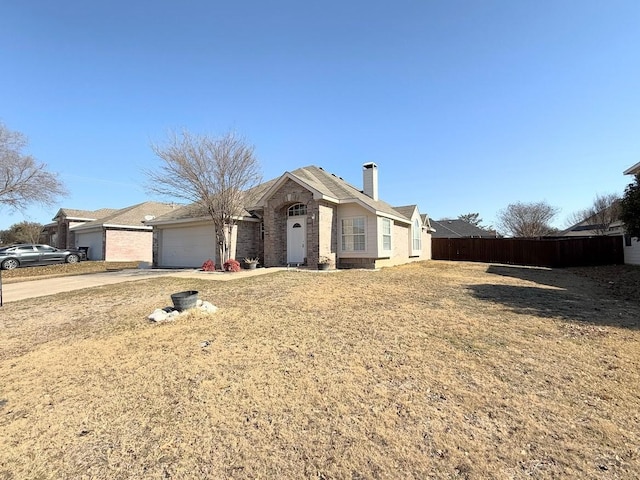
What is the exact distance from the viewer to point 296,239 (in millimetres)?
16000

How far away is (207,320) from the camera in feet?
21.1

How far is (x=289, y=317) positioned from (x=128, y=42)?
11962 millimetres

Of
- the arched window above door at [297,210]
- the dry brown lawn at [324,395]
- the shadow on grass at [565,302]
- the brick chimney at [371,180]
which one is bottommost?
the dry brown lawn at [324,395]

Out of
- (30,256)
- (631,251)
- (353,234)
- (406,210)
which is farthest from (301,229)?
(631,251)

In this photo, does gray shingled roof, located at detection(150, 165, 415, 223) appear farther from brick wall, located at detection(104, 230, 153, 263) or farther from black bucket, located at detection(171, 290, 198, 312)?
black bucket, located at detection(171, 290, 198, 312)

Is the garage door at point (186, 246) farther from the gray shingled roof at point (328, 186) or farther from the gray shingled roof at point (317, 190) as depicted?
the gray shingled roof at point (328, 186)

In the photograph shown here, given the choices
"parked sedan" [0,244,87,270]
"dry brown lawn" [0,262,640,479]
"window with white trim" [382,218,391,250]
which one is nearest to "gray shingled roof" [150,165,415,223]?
"window with white trim" [382,218,391,250]

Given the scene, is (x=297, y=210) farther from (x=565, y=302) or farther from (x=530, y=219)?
(x=530, y=219)

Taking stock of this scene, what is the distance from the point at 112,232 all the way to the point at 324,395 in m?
24.9

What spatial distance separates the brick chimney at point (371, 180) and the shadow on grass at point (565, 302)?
10248 millimetres

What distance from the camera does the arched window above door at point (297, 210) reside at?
15.8m

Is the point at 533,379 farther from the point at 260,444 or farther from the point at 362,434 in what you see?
the point at 260,444

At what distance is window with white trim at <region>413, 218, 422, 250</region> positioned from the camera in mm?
22888

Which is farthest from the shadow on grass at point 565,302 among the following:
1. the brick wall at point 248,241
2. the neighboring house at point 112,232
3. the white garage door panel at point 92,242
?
the white garage door panel at point 92,242
